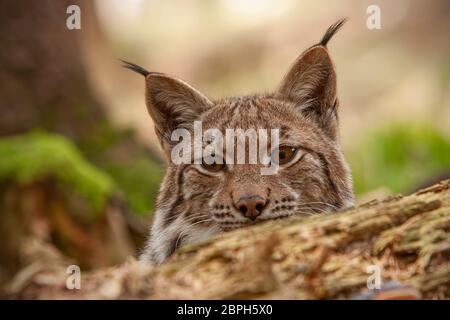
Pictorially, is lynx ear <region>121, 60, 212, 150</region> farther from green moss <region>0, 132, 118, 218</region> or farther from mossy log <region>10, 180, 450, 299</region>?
green moss <region>0, 132, 118, 218</region>

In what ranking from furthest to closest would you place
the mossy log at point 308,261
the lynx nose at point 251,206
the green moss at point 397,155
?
the green moss at point 397,155
the lynx nose at point 251,206
the mossy log at point 308,261

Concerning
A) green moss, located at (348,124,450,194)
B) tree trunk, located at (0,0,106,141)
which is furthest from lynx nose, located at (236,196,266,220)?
green moss, located at (348,124,450,194)

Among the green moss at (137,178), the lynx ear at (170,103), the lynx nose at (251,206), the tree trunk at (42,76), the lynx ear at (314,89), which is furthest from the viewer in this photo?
the green moss at (137,178)

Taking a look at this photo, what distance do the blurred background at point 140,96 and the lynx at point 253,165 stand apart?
984 mm

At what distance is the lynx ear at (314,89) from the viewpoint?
5703mm

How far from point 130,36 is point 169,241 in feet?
68.4

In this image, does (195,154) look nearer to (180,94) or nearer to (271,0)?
(180,94)

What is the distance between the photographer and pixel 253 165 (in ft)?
17.0

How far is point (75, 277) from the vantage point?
4605 mm

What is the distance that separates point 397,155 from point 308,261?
1002cm

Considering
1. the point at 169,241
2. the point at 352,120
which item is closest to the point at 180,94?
the point at 169,241

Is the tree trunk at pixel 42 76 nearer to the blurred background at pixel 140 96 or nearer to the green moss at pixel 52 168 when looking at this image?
the blurred background at pixel 140 96

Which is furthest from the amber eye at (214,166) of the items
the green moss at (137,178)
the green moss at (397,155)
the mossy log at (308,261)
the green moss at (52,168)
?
the green moss at (397,155)

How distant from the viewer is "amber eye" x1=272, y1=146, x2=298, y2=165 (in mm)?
5320
